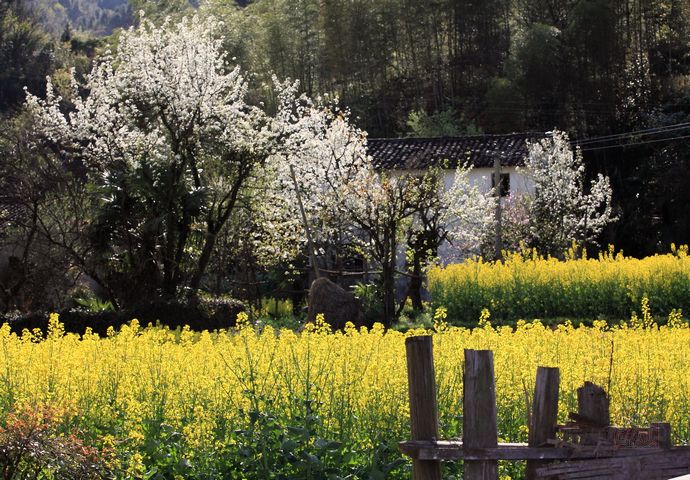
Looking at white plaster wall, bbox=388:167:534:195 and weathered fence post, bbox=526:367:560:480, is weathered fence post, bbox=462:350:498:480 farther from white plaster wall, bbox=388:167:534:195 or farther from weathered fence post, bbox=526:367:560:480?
white plaster wall, bbox=388:167:534:195

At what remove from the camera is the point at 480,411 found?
595cm

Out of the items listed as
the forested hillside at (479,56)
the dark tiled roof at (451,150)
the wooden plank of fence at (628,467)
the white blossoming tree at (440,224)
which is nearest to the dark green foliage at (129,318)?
the white blossoming tree at (440,224)

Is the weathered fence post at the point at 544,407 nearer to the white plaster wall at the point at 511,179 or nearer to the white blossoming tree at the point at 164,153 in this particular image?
the white blossoming tree at the point at 164,153

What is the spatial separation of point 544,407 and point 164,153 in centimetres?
1696

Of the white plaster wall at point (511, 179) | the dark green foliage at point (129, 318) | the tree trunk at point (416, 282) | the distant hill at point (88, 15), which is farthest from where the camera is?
the distant hill at point (88, 15)

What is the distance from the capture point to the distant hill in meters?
94.4

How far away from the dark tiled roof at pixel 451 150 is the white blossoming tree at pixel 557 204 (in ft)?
7.03

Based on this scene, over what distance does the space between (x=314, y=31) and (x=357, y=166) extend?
840 inches

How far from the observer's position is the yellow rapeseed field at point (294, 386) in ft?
26.8

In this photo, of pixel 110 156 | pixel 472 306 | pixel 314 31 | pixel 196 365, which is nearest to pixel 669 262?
pixel 472 306

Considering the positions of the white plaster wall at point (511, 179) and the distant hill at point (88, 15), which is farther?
the distant hill at point (88, 15)

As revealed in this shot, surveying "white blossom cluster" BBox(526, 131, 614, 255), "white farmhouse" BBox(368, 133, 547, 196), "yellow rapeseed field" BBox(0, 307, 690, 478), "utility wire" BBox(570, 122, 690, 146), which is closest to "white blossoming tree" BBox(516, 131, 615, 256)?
"white blossom cluster" BBox(526, 131, 614, 255)

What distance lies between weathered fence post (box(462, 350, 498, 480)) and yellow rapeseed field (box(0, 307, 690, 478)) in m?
2.02

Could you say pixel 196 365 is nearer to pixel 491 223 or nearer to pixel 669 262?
pixel 669 262
